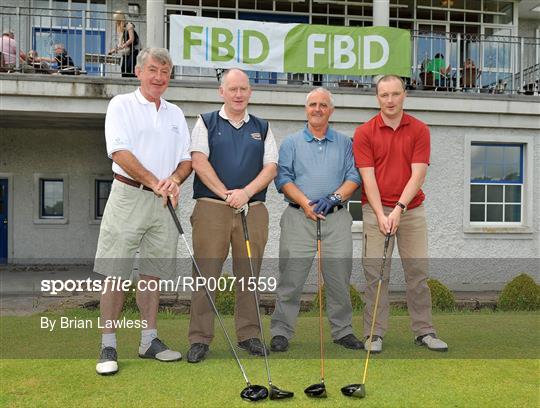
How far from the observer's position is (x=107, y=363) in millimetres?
3441

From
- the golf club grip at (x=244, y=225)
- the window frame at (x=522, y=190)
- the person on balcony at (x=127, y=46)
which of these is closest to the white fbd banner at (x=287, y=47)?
the person on balcony at (x=127, y=46)

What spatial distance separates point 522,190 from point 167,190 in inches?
331

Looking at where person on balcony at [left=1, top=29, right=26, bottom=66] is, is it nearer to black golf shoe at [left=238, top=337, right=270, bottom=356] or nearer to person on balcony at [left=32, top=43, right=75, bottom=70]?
person on balcony at [left=32, top=43, right=75, bottom=70]

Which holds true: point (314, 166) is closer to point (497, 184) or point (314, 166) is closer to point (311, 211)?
point (311, 211)

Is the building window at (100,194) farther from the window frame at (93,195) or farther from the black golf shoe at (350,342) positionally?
the black golf shoe at (350,342)

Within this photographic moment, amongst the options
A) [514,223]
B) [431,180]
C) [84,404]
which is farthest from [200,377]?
[514,223]

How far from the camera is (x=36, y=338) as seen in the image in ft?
15.3

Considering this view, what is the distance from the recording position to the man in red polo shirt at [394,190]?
13.6ft

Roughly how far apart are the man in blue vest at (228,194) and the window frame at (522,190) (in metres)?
6.70

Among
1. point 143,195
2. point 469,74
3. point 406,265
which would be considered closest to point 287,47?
point 469,74

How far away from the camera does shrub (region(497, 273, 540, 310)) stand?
6.91 metres

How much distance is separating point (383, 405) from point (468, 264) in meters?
7.45

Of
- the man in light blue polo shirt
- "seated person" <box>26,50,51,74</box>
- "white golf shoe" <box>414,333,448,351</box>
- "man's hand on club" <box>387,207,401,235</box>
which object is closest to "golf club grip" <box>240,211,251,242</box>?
the man in light blue polo shirt

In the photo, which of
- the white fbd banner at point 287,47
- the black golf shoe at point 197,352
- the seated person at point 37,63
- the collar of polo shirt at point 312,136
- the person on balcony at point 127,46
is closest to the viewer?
the black golf shoe at point 197,352
